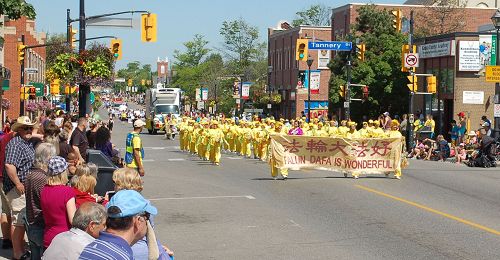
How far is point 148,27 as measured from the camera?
37312mm

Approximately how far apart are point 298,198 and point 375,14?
51370 mm

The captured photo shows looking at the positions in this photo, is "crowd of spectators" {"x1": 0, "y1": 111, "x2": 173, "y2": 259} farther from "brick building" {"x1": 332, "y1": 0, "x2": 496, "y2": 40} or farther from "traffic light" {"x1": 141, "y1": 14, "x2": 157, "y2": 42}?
"brick building" {"x1": 332, "y1": 0, "x2": 496, "y2": 40}

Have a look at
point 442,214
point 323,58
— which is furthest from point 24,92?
point 323,58

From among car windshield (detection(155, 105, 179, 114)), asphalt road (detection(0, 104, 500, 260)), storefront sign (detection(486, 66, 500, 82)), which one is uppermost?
storefront sign (detection(486, 66, 500, 82))

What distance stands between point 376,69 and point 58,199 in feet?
193

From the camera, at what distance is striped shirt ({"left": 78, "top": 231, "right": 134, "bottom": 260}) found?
5.37 meters

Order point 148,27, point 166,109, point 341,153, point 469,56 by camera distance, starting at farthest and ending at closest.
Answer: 1. point 166,109
2. point 469,56
3. point 148,27
4. point 341,153

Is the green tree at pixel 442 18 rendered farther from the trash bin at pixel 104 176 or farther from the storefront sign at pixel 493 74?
the trash bin at pixel 104 176

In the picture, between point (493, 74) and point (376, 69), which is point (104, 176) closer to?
point (493, 74)

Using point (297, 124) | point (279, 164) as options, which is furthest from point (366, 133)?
point (297, 124)

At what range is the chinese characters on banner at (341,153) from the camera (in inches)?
985

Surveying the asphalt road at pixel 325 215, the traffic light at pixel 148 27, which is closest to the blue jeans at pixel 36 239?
the asphalt road at pixel 325 215

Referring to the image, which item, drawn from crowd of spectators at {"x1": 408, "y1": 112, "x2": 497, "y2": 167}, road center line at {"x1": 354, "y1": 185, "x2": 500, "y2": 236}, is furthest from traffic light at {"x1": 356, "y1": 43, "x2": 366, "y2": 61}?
road center line at {"x1": 354, "y1": 185, "x2": 500, "y2": 236}

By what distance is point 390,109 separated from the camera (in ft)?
219
